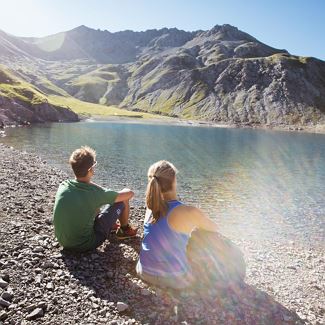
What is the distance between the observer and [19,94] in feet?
453

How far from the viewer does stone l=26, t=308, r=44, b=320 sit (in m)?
8.52

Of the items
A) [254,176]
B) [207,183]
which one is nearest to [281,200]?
[207,183]

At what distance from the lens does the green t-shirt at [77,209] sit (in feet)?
37.0

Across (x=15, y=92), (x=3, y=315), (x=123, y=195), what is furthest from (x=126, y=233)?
(x=15, y=92)

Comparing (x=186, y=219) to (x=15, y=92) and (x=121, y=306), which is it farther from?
(x=15, y=92)

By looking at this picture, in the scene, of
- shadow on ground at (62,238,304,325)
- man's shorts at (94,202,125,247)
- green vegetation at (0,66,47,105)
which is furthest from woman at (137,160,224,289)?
green vegetation at (0,66,47,105)

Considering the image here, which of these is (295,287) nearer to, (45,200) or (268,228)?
(268,228)

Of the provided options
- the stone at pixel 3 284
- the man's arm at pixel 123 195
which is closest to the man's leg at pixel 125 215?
the man's arm at pixel 123 195

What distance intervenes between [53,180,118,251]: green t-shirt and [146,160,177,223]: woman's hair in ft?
7.90

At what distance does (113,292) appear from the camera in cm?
1022

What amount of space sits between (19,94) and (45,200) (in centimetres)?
13035

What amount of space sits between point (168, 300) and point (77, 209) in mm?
3923

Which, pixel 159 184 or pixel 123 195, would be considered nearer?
pixel 159 184

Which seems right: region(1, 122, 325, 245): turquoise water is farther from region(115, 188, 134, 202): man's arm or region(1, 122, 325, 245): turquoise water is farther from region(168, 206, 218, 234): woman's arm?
region(168, 206, 218, 234): woman's arm
